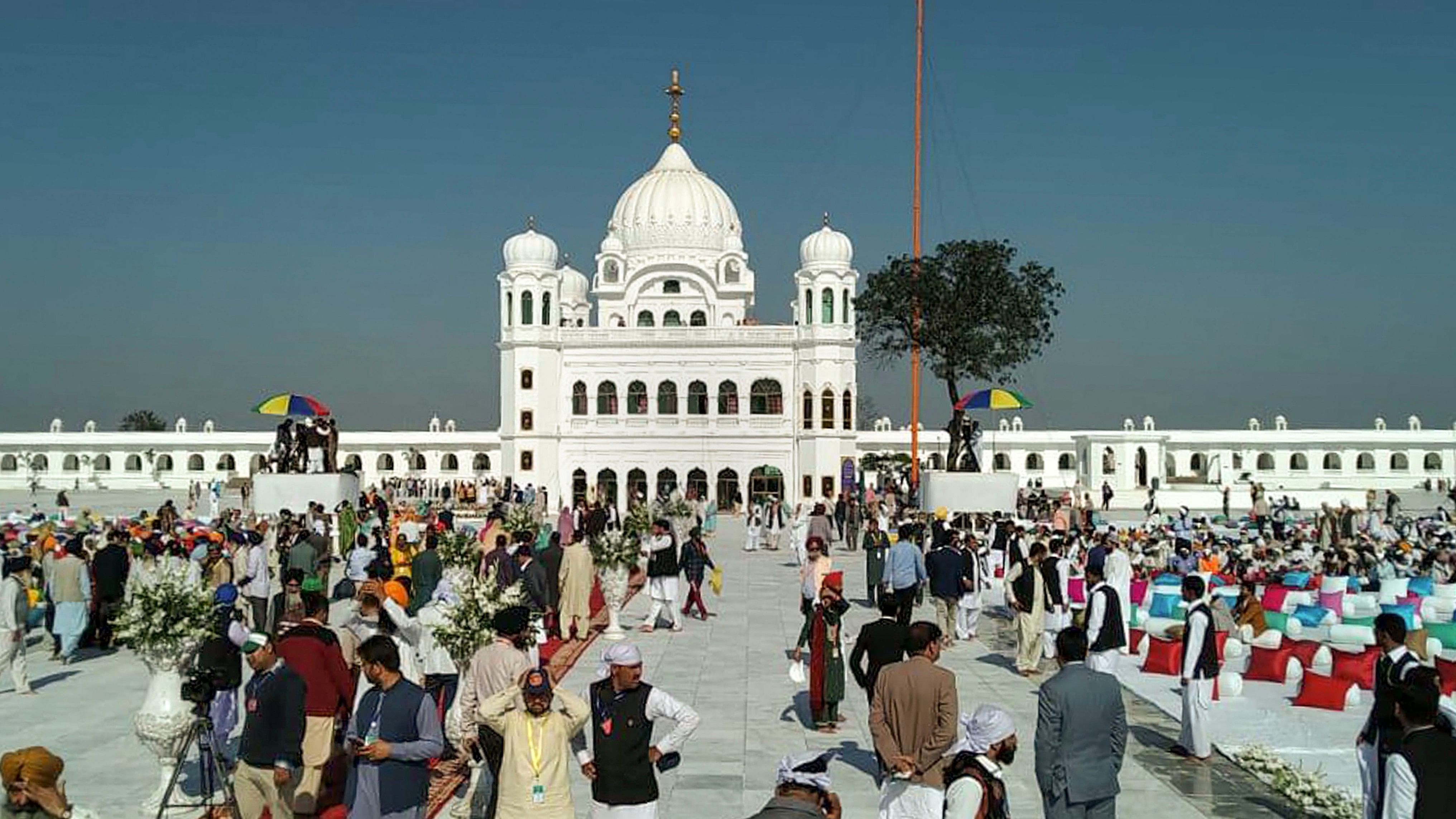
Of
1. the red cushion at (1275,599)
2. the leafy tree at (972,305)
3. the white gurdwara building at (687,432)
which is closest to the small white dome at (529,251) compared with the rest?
the white gurdwara building at (687,432)

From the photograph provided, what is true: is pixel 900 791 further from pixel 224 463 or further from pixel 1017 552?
pixel 224 463

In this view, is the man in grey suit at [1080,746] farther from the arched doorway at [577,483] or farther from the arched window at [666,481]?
the arched doorway at [577,483]

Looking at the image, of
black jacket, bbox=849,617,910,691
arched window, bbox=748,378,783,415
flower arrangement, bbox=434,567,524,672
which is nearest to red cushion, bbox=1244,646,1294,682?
black jacket, bbox=849,617,910,691

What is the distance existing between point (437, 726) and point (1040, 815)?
4.31 meters

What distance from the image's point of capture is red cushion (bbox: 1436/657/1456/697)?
12.3 meters

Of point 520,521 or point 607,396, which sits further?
point 607,396

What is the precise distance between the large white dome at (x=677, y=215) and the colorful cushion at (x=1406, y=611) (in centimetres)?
4318

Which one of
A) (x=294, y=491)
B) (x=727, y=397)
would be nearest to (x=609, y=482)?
(x=727, y=397)

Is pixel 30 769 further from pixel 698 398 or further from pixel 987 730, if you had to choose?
pixel 698 398

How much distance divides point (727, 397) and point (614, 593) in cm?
3579

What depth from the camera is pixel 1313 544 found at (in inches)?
1095

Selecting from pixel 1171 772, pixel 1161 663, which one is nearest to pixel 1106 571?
pixel 1161 663

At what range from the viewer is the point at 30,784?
5.03 m

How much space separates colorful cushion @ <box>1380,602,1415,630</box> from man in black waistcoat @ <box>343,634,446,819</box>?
44.1ft
